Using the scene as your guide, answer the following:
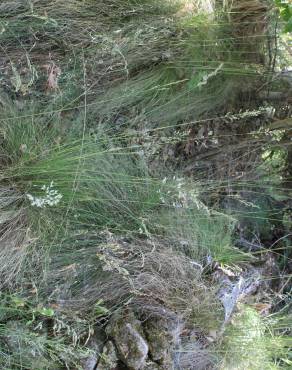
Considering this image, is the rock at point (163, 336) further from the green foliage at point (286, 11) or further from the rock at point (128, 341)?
the green foliage at point (286, 11)

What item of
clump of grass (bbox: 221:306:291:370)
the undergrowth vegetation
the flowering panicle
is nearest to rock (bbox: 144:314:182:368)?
the undergrowth vegetation

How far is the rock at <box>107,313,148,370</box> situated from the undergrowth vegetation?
0.03 m

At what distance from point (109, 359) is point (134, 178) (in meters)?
0.65

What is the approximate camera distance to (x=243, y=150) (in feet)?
7.06

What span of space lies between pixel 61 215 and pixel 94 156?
242mm

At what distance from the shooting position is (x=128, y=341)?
5.14ft

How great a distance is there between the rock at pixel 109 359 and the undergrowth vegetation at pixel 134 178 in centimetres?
1

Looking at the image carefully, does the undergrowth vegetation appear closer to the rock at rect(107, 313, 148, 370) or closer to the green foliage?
the rock at rect(107, 313, 148, 370)

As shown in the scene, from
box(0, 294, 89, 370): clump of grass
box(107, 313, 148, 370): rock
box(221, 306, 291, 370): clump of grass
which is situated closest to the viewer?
box(0, 294, 89, 370): clump of grass

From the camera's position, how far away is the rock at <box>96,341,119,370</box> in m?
1.53

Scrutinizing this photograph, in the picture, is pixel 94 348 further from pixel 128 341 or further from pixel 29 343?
pixel 29 343

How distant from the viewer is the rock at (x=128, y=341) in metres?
1.55

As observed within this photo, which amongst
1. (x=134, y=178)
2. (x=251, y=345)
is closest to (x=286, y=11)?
(x=134, y=178)

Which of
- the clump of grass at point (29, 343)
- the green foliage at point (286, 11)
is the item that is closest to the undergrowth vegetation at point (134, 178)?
the clump of grass at point (29, 343)
